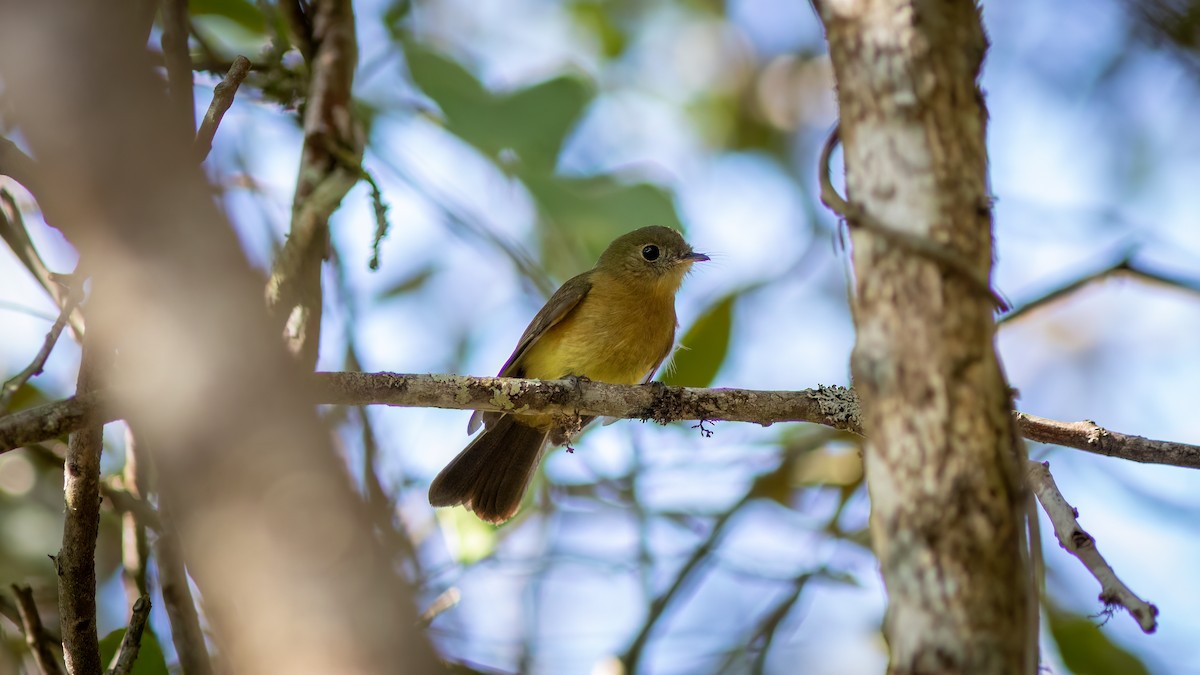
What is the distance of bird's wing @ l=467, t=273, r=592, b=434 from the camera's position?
17.3 ft

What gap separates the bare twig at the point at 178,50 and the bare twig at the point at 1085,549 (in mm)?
2320

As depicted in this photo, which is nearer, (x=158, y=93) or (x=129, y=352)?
(x=129, y=352)

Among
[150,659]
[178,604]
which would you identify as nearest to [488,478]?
[178,604]

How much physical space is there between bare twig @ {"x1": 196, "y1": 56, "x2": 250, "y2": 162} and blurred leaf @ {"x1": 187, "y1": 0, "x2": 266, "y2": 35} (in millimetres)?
1909

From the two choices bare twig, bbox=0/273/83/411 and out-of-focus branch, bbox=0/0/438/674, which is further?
bare twig, bbox=0/273/83/411

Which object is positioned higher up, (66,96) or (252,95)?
(252,95)

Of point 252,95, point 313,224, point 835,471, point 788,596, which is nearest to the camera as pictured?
point 313,224

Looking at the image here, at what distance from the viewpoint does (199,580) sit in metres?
1.51

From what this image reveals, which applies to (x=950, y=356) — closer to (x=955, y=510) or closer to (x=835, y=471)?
(x=955, y=510)

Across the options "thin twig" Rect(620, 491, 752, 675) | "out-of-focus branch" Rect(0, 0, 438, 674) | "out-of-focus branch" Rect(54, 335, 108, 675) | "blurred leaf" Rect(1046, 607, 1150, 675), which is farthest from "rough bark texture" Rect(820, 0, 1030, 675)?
"blurred leaf" Rect(1046, 607, 1150, 675)

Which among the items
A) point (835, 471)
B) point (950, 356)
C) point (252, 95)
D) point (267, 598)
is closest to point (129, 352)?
point (267, 598)

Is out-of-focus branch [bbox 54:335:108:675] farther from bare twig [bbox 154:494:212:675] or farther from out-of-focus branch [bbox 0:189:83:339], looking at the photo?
out-of-focus branch [bbox 0:189:83:339]

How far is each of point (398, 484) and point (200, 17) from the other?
231 centimetres

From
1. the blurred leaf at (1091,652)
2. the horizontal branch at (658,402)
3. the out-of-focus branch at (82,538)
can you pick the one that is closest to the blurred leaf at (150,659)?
the out-of-focus branch at (82,538)
